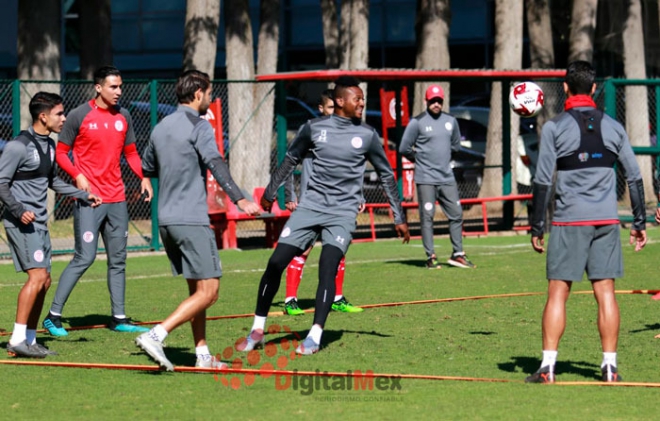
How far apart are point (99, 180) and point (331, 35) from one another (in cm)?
1614

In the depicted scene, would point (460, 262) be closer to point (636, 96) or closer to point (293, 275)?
point (293, 275)

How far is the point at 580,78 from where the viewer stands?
8.27 metres

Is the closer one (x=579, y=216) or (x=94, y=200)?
(x=579, y=216)

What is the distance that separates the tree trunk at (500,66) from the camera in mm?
24656

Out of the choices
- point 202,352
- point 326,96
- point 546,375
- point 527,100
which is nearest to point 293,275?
point 326,96

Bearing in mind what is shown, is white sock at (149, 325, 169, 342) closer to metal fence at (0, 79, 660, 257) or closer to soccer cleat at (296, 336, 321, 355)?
soccer cleat at (296, 336, 321, 355)

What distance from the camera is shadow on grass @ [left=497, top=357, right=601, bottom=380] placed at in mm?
8656

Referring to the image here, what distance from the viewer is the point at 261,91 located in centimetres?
2359

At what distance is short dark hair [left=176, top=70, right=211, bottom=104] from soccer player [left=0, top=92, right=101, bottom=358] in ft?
4.88

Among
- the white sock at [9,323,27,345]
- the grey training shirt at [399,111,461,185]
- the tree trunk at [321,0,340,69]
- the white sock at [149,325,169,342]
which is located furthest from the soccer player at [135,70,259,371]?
the tree trunk at [321,0,340,69]

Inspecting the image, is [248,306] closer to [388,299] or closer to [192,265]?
[388,299]

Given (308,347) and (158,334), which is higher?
(158,334)

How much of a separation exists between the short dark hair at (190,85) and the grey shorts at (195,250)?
87 cm

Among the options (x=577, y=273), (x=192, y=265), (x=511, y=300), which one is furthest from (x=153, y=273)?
(x=577, y=273)
